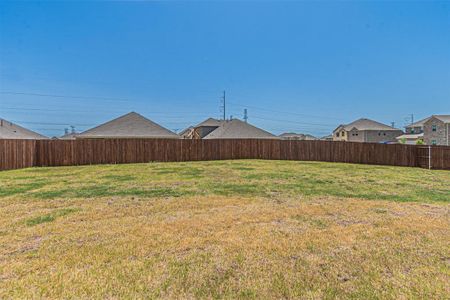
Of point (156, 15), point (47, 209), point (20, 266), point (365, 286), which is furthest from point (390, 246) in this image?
point (156, 15)

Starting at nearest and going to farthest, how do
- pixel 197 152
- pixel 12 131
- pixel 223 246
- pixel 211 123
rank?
pixel 223 246
pixel 197 152
pixel 12 131
pixel 211 123

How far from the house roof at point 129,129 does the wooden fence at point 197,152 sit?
6.26 m

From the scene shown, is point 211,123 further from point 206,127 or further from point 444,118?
point 444,118

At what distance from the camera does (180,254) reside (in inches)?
117

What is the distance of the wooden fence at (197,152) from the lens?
13.4 meters

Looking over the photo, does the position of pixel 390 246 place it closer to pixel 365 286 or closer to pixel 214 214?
pixel 365 286

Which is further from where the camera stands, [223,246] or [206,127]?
[206,127]

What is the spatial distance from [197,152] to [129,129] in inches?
324

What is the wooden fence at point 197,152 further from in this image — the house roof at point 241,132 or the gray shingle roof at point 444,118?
the gray shingle roof at point 444,118

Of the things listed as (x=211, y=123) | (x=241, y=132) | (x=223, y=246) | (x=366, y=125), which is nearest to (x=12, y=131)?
(x=241, y=132)

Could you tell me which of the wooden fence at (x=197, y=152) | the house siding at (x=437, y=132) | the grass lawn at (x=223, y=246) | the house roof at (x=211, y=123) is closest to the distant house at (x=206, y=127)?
the house roof at (x=211, y=123)

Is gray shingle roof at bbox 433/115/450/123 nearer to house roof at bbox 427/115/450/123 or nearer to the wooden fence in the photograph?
house roof at bbox 427/115/450/123

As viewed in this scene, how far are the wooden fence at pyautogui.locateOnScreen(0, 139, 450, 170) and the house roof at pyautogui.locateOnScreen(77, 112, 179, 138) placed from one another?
20.5ft

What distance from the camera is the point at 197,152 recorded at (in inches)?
665
